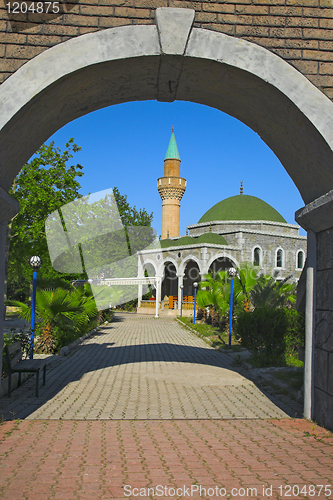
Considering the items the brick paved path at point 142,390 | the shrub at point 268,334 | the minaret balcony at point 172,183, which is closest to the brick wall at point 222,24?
the brick paved path at point 142,390

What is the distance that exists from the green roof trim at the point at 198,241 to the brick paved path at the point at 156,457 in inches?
1075

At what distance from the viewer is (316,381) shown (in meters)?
5.39

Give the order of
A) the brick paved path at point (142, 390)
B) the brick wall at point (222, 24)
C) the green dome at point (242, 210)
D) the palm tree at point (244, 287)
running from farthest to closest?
the green dome at point (242, 210) → the palm tree at point (244, 287) → the brick paved path at point (142, 390) → the brick wall at point (222, 24)

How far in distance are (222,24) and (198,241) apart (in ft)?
92.5

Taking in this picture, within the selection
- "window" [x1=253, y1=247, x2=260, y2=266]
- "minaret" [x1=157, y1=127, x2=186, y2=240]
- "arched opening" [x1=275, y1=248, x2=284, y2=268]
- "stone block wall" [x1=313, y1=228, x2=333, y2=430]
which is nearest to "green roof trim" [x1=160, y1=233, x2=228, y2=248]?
"window" [x1=253, y1=247, x2=260, y2=266]

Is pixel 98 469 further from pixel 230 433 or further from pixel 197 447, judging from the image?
pixel 230 433

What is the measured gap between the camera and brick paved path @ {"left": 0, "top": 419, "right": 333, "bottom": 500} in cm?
Answer: 356

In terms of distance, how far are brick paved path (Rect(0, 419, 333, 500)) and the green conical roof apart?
1583 inches

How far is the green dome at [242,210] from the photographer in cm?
3884

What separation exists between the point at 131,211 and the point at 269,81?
120 ft

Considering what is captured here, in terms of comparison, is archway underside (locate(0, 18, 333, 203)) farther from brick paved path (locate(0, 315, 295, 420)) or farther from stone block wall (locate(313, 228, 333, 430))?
brick paved path (locate(0, 315, 295, 420))

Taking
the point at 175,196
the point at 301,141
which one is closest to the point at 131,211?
the point at 175,196

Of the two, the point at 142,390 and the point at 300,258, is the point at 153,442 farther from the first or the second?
the point at 300,258

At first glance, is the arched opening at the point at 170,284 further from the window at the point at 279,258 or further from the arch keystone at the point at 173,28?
the arch keystone at the point at 173,28
